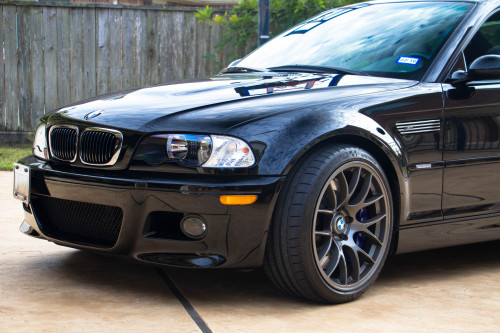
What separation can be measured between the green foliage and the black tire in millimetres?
6817

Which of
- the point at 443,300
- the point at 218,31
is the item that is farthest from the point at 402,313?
the point at 218,31

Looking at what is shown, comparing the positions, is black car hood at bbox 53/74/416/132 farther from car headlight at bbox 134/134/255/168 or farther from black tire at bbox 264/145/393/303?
black tire at bbox 264/145/393/303

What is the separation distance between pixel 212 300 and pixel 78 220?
2.39 ft

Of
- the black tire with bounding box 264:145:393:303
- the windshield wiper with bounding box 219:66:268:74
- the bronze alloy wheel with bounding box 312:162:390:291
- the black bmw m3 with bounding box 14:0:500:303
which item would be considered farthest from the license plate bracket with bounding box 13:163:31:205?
the windshield wiper with bounding box 219:66:268:74

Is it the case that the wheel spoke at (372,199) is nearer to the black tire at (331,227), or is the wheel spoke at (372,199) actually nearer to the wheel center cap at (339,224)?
the black tire at (331,227)

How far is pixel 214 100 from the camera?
12.1ft

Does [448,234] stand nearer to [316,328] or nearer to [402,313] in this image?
[402,313]

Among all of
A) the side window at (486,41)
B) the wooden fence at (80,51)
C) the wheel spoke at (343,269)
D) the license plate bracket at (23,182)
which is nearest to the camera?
the wheel spoke at (343,269)

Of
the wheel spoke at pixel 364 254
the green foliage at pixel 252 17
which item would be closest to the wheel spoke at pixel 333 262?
the wheel spoke at pixel 364 254

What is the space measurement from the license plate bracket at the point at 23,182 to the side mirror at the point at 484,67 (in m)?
2.31

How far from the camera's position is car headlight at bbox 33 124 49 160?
3.93 metres

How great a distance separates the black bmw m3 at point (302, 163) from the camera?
3.38 m

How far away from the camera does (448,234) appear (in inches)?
162

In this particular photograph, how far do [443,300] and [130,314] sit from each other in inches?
58.7
